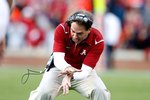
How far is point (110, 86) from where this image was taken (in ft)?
60.1

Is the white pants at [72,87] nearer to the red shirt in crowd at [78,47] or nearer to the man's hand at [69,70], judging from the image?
Result: the red shirt in crowd at [78,47]

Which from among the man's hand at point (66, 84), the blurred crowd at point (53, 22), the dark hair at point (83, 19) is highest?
the dark hair at point (83, 19)

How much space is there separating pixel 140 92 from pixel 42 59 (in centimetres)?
882

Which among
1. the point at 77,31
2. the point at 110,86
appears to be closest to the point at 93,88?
the point at 77,31

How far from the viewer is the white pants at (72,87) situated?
438 inches

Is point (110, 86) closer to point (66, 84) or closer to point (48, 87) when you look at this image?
point (48, 87)

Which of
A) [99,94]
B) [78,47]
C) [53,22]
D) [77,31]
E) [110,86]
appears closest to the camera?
[77,31]

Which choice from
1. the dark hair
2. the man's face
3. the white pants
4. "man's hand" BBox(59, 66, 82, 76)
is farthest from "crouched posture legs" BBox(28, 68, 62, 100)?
the dark hair

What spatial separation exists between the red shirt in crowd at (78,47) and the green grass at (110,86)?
12.3ft

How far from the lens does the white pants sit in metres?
11.1

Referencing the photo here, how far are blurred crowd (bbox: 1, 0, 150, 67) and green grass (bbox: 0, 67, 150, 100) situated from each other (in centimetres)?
385

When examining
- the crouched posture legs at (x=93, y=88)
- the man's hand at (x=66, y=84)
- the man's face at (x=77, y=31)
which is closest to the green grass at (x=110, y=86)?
the crouched posture legs at (x=93, y=88)

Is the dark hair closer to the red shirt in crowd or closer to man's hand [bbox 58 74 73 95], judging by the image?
the red shirt in crowd

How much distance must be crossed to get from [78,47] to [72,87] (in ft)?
2.11
